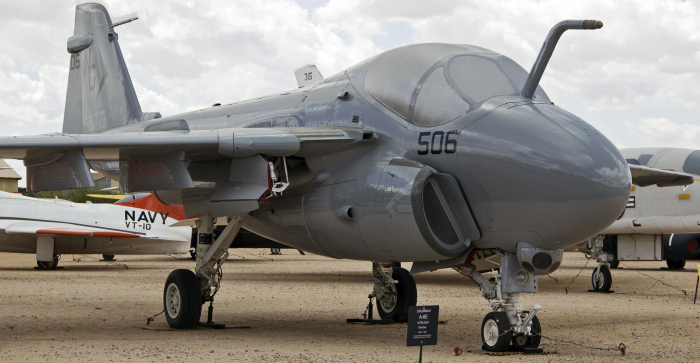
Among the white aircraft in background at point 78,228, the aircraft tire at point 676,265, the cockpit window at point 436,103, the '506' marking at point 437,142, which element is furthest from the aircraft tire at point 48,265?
the aircraft tire at point 676,265

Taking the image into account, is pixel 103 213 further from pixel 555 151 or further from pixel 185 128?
pixel 555 151

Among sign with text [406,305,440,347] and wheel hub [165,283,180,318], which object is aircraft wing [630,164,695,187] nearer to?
sign with text [406,305,440,347]

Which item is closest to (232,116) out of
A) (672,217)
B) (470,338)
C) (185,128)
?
(185,128)

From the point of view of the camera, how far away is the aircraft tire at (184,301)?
993 centimetres

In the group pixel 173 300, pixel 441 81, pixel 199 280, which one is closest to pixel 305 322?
pixel 199 280

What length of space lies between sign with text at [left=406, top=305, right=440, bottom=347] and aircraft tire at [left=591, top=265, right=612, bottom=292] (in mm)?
11948

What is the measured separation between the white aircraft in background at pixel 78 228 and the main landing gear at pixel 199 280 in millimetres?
14082

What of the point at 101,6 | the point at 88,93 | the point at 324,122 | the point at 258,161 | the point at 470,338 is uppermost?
the point at 101,6

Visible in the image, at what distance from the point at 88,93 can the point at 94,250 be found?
13.2 meters

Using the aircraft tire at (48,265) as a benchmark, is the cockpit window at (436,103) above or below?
above

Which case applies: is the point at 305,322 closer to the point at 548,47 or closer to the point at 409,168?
the point at 409,168

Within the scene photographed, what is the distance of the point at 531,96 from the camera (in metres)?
7.75

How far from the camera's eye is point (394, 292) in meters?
11.3

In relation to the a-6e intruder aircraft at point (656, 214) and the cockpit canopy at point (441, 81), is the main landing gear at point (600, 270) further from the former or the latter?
the cockpit canopy at point (441, 81)
